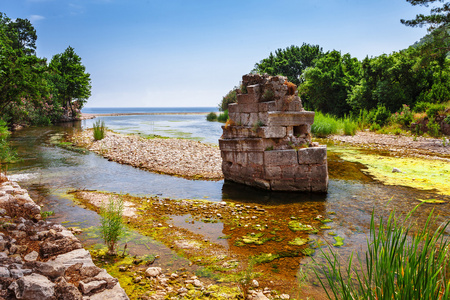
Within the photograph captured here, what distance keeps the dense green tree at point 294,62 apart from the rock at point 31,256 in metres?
39.9

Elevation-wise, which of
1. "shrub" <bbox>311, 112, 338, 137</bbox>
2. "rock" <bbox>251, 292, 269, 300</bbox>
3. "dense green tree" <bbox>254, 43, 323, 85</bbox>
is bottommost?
"rock" <bbox>251, 292, 269, 300</bbox>

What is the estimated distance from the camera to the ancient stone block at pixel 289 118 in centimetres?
827

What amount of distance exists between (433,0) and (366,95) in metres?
10.3

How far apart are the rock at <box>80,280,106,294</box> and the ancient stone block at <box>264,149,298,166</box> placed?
18.6ft

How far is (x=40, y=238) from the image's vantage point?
452cm

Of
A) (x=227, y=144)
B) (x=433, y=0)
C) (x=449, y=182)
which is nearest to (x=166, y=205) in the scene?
(x=227, y=144)

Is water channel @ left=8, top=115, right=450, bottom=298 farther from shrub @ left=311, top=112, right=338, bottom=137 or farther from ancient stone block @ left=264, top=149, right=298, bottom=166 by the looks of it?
shrub @ left=311, top=112, right=338, bottom=137

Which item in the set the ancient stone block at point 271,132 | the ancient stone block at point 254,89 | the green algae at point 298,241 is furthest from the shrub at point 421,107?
the green algae at point 298,241

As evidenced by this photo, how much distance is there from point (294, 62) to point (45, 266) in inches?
1668

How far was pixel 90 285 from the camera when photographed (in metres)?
3.30

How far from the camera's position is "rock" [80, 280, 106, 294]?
325 cm

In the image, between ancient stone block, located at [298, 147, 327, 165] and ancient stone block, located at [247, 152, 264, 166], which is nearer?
ancient stone block, located at [298, 147, 327, 165]

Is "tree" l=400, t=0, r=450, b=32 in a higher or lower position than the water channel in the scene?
higher

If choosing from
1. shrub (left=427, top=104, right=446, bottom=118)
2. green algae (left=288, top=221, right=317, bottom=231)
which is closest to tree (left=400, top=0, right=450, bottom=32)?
shrub (left=427, top=104, right=446, bottom=118)
